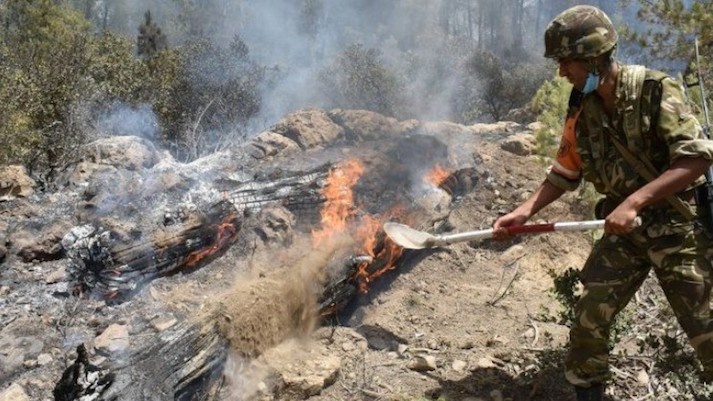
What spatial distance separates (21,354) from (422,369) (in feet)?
8.15

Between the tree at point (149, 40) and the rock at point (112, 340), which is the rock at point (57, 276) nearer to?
the rock at point (112, 340)

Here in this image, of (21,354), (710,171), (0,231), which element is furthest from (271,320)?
(0,231)

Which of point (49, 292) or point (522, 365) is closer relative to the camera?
point (522, 365)

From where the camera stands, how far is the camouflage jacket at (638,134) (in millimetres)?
2252

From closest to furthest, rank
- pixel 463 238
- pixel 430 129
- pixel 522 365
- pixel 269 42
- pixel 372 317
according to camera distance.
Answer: pixel 463 238, pixel 522 365, pixel 372 317, pixel 430 129, pixel 269 42

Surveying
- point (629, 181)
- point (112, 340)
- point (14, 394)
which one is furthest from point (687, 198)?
point (14, 394)

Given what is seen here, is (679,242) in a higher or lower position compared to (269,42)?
higher

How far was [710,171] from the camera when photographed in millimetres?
2438

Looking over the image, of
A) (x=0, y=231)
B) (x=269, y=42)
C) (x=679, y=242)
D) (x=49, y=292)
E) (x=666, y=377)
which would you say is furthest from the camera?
(x=269, y=42)

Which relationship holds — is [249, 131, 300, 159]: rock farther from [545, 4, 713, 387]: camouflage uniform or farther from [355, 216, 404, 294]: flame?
[545, 4, 713, 387]: camouflage uniform

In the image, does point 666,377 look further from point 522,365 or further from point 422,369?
point 422,369

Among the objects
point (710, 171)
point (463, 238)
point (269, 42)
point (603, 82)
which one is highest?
point (603, 82)

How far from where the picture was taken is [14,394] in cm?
315

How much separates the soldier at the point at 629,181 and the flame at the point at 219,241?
328 centimetres
